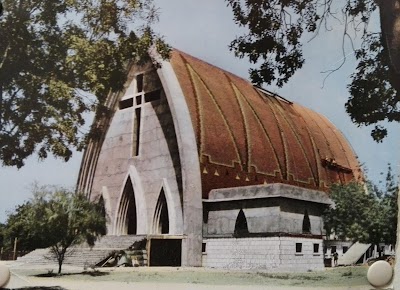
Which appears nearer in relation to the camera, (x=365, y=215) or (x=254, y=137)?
(x=365, y=215)

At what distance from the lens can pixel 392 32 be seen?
438cm

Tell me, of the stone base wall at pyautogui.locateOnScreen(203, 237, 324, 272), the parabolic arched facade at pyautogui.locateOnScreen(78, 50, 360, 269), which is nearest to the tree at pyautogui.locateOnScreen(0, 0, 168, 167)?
the parabolic arched facade at pyautogui.locateOnScreen(78, 50, 360, 269)

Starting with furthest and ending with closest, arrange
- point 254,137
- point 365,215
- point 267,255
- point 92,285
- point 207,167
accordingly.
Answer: point 254,137 → point 207,167 → point 365,215 → point 267,255 → point 92,285

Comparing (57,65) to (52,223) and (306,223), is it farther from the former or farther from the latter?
(306,223)

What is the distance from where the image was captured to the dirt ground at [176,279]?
156 inches

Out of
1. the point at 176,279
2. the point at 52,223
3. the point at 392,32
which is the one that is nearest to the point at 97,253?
the point at 52,223

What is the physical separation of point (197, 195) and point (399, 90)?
2088 mm

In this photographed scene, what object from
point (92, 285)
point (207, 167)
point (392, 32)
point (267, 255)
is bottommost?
point (92, 285)

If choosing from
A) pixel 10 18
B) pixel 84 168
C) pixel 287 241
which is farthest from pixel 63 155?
pixel 287 241

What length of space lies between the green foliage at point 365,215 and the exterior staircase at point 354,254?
2.1 inches

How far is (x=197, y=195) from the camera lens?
196 inches

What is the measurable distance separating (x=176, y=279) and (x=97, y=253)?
68 cm

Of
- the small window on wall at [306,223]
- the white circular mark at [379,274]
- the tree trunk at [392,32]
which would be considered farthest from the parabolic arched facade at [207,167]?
the tree trunk at [392,32]

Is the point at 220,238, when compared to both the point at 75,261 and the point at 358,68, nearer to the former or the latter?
the point at 75,261
